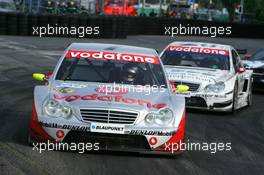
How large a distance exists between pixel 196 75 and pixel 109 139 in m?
5.46

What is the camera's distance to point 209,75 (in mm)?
13094

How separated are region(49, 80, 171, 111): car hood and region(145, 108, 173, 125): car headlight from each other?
7 centimetres

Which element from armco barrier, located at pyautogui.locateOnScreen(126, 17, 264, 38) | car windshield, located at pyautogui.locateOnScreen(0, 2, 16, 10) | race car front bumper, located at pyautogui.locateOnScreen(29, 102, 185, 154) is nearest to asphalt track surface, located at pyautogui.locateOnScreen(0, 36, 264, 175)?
race car front bumper, located at pyautogui.locateOnScreen(29, 102, 185, 154)

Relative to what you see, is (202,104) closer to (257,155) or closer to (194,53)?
(194,53)

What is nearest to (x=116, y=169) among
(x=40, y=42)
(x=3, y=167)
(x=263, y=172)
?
(x=3, y=167)

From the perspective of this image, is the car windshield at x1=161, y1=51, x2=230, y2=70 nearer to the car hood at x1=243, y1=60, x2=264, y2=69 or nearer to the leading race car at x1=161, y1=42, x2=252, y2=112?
the leading race car at x1=161, y1=42, x2=252, y2=112

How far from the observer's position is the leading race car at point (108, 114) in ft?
25.6

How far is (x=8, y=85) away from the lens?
48.6 ft

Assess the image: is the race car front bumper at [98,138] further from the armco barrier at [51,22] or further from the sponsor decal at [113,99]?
the armco barrier at [51,22]

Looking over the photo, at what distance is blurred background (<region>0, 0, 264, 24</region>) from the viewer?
120ft

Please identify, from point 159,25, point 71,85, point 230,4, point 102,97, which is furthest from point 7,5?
point 230,4

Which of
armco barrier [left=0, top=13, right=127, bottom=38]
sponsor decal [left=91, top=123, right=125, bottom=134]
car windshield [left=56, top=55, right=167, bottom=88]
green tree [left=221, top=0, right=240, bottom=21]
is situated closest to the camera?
sponsor decal [left=91, top=123, right=125, bottom=134]

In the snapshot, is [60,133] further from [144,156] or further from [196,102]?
[196,102]

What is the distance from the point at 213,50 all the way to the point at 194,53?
1.36 feet
